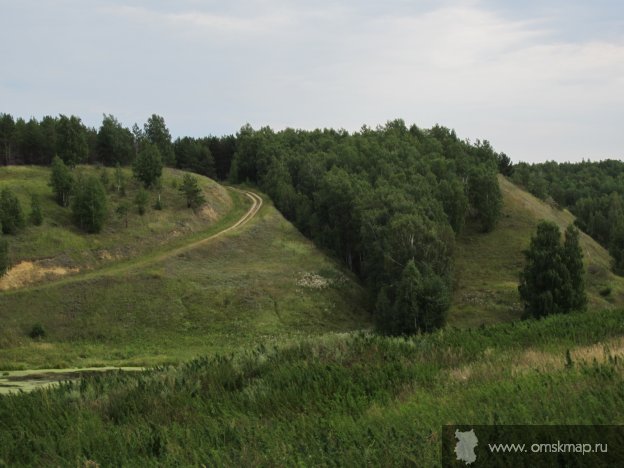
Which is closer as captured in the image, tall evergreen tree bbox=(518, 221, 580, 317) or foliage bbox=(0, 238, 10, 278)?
tall evergreen tree bbox=(518, 221, 580, 317)

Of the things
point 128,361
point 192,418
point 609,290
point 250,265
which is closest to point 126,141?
point 250,265

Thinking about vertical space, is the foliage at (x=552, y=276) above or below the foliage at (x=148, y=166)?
below

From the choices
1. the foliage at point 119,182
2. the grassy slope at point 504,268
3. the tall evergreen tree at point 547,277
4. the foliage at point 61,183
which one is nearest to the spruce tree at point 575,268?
the tall evergreen tree at point 547,277

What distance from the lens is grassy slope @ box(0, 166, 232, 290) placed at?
249ft

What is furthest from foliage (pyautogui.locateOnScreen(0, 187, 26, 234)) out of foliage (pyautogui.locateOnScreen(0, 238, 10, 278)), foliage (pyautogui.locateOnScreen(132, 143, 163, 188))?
foliage (pyautogui.locateOnScreen(132, 143, 163, 188))

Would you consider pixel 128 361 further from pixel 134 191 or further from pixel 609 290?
pixel 609 290

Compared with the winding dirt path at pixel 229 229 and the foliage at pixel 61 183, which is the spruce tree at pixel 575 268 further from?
the foliage at pixel 61 183

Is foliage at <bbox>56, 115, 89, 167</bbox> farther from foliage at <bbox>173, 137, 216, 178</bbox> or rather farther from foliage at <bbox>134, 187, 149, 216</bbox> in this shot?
foliage at <bbox>173, 137, 216, 178</bbox>

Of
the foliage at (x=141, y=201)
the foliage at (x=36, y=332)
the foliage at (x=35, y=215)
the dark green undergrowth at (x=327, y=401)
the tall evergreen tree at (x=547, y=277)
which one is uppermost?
the foliage at (x=141, y=201)

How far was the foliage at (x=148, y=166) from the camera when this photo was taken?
106 m

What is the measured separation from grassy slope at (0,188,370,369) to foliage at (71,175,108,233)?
915 centimetres

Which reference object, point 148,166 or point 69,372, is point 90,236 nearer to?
point 148,166

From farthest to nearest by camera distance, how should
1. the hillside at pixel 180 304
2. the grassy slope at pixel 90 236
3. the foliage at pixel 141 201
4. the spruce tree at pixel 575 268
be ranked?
the foliage at pixel 141 201 < the grassy slope at pixel 90 236 < the spruce tree at pixel 575 268 < the hillside at pixel 180 304

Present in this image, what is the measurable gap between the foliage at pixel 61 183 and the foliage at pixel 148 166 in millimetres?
16187
